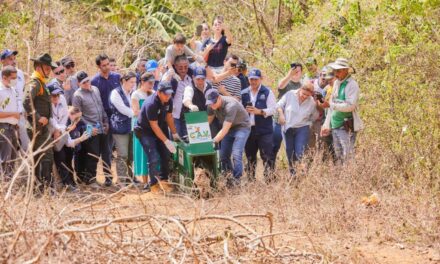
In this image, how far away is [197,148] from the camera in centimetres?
1121

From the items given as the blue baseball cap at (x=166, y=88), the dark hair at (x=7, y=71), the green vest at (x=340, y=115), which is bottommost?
the green vest at (x=340, y=115)

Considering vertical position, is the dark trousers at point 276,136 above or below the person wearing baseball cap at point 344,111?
below

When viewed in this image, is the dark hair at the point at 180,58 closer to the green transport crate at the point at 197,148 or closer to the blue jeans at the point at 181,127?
the blue jeans at the point at 181,127

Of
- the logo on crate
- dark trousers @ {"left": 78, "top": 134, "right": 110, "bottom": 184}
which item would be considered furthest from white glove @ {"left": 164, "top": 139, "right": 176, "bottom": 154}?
dark trousers @ {"left": 78, "top": 134, "right": 110, "bottom": 184}

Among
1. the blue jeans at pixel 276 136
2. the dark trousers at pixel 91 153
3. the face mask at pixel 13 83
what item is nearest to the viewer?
the face mask at pixel 13 83

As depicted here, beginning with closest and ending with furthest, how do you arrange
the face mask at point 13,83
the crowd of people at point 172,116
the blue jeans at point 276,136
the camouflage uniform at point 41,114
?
the face mask at point 13,83 < the camouflage uniform at point 41,114 < the crowd of people at point 172,116 < the blue jeans at point 276,136

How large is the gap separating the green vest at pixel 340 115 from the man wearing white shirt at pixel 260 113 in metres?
0.89

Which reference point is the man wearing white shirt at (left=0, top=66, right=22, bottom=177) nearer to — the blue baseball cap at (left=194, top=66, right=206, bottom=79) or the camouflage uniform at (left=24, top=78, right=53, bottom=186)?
the camouflage uniform at (left=24, top=78, right=53, bottom=186)

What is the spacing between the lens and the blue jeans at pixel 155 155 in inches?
454

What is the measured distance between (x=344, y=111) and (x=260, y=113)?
120cm

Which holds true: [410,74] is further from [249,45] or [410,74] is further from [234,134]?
[249,45]

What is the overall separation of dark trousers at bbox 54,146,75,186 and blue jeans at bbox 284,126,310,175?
3118mm

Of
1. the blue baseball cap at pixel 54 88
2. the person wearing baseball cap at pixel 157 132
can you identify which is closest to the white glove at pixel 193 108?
the person wearing baseball cap at pixel 157 132

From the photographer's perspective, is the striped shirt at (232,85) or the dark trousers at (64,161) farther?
the striped shirt at (232,85)
